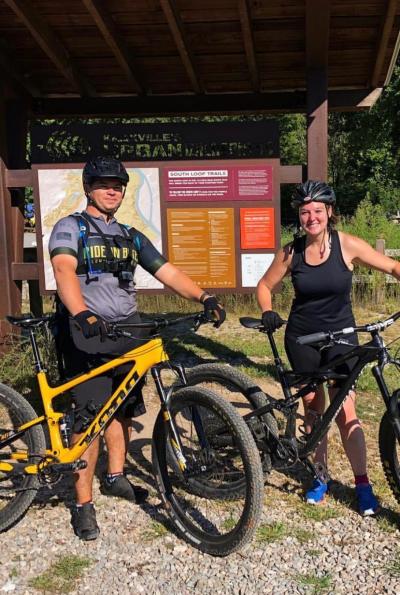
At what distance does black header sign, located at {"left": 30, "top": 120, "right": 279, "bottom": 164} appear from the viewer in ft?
17.2

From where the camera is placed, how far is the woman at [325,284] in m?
3.18

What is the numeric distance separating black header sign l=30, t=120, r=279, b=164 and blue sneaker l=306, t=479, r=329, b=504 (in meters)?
2.89

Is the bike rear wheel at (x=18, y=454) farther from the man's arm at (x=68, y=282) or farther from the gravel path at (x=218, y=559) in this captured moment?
the man's arm at (x=68, y=282)

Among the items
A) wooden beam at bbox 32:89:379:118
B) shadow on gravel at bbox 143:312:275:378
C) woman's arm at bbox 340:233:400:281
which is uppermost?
wooden beam at bbox 32:89:379:118

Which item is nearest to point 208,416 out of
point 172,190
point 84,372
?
point 84,372

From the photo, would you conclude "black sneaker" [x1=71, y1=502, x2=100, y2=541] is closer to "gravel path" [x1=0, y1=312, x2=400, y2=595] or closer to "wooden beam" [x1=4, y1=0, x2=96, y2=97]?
"gravel path" [x1=0, y1=312, x2=400, y2=595]

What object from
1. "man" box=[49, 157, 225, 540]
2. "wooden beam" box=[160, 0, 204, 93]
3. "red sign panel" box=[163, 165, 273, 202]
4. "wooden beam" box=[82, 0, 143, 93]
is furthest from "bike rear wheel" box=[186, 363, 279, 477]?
"wooden beam" box=[82, 0, 143, 93]

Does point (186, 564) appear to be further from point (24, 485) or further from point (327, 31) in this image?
point (327, 31)

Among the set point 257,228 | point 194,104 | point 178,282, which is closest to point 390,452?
point 178,282

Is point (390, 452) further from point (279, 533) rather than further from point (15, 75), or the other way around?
point (15, 75)

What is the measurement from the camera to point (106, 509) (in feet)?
11.2

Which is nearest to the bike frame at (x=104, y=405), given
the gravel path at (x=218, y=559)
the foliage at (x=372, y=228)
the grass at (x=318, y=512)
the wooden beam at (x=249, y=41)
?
the gravel path at (x=218, y=559)

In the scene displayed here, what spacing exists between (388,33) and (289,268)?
257cm

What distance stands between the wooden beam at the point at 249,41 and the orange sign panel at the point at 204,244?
136 cm
